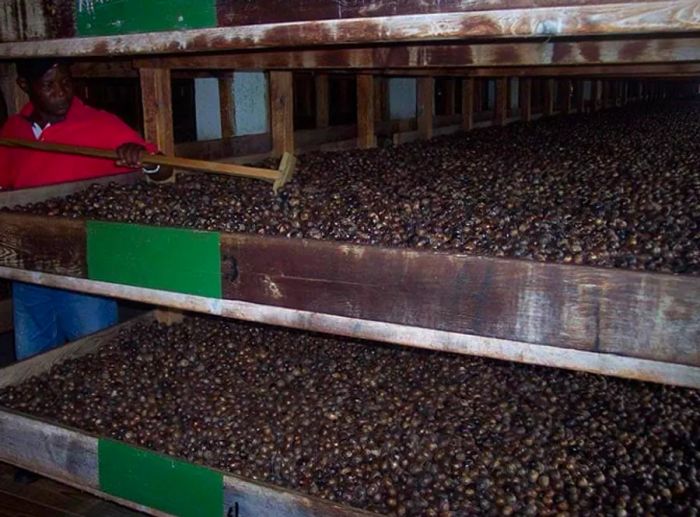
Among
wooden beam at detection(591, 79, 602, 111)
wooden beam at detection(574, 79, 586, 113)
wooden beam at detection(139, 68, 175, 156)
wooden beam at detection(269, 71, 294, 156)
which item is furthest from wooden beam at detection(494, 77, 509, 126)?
wooden beam at detection(139, 68, 175, 156)

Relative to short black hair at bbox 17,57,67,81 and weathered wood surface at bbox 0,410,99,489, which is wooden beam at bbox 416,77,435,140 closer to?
short black hair at bbox 17,57,67,81

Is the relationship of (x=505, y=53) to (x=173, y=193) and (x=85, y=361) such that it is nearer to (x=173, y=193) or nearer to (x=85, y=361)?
(x=173, y=193)

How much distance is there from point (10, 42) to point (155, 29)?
80 cm

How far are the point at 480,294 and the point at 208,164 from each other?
167 centimetres

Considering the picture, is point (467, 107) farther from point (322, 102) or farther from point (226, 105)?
point (226, 105)

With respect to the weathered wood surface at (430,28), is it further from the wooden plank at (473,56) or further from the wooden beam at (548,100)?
the wooden beam at (548,100)

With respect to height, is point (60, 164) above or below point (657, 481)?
above

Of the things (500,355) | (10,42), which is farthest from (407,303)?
(10,42)

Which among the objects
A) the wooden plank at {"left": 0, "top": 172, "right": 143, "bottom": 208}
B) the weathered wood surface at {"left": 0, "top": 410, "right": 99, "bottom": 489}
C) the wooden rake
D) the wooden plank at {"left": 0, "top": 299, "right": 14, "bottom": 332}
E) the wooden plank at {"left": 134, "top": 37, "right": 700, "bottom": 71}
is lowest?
the wooden plank at {"left": 0, "top": 299, "right": 14, "bottom": 332}

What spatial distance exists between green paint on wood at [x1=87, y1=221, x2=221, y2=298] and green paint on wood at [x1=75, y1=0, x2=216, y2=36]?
28.1 inches

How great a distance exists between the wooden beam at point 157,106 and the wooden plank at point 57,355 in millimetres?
1090

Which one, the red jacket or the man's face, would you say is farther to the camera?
the red jacket

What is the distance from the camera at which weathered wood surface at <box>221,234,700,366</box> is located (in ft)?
5.86

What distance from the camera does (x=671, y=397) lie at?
9.98 feet
